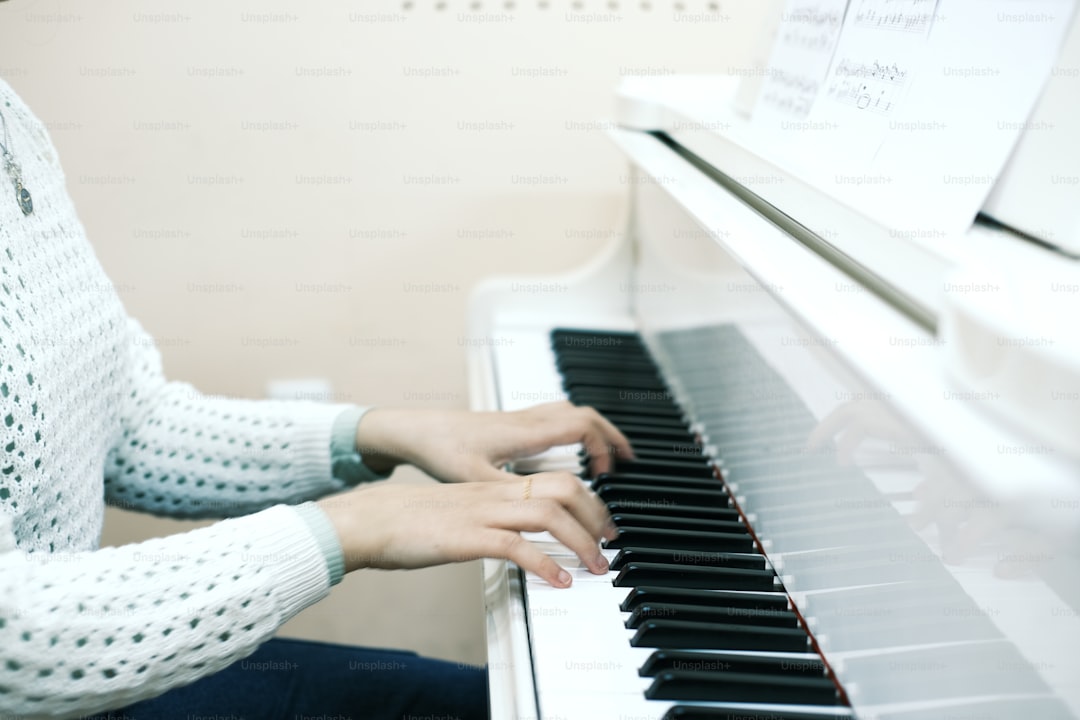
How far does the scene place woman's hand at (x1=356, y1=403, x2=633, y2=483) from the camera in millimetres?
976

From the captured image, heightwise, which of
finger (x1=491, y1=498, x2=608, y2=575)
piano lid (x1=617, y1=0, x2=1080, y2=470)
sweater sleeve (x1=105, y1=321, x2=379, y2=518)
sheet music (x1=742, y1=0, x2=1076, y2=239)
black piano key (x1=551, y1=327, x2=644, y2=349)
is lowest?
sweater sleeve (x1=105, y1=321, x2=379, y2=518)

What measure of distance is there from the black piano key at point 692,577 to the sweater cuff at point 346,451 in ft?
1.27

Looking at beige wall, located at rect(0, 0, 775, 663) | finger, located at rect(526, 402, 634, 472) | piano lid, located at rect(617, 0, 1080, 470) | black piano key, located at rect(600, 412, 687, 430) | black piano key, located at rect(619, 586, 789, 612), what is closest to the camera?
piano lid, located at rect(617, 0, 1080, 470)

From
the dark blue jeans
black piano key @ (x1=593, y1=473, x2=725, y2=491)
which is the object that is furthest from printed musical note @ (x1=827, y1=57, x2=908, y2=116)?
the dark blue jeans

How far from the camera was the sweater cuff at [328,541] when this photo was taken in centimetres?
76

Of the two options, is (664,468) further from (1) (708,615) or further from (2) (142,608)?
(2) (142,608)

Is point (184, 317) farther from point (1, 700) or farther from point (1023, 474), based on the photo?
point (1023, 474)

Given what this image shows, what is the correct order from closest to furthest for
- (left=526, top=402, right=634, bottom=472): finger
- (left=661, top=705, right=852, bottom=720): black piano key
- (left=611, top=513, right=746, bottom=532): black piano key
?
(left=661, top=705, right=852, bottom=720): black piano key
(left=611, top=513, right=746, bottom=532): black piano key
(left=526, top=402, right=634, bottom=472): finger

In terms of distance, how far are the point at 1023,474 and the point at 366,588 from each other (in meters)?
1.66

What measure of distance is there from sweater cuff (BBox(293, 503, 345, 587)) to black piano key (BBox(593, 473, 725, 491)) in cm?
31

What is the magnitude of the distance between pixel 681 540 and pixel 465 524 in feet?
0.71

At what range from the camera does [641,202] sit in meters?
1.39

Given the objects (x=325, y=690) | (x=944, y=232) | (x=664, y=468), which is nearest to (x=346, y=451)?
(x=325, y=690)

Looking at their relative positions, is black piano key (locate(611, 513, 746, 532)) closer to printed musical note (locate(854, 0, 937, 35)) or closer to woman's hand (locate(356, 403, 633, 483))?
woman's hand (locate(356, 403, 633, 483))
